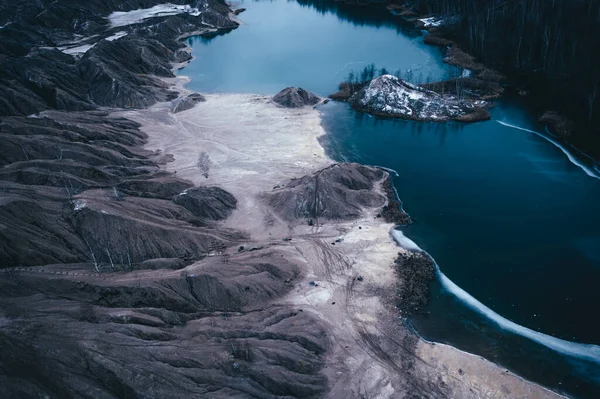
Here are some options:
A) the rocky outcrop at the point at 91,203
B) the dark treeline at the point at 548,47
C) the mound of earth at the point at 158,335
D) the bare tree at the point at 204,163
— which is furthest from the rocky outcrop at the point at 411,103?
the mound of earth at the point at 158,335

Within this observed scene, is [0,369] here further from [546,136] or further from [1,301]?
[546,136]

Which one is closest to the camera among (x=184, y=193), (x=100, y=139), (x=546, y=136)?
(x=184, y=193)

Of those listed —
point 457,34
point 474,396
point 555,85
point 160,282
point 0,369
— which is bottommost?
point 474,396

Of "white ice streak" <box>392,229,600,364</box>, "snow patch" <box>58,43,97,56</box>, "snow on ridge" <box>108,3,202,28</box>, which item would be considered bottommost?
"white ice streak" <box>392,229,600,364</box>

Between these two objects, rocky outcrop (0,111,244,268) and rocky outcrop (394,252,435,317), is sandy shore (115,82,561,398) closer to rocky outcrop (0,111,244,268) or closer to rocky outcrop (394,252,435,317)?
rocky outcrop (394,252,435,317)

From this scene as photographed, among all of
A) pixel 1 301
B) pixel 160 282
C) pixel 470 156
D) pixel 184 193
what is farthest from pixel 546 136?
pixel 1 301

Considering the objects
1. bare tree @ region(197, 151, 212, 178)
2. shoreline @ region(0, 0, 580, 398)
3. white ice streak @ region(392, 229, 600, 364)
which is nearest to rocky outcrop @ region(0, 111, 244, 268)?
shoreline @ region(0, 0, 580, 398)
